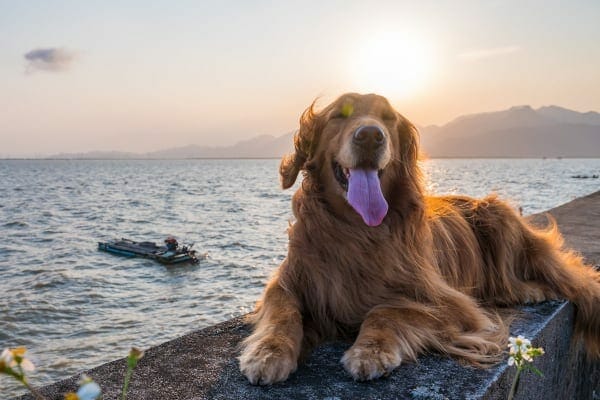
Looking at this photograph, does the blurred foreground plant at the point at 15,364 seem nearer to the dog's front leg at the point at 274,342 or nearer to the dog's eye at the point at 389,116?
the dog's front leg at the point at 274,342

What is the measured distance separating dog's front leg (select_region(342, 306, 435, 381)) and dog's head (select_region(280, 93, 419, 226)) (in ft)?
1.83

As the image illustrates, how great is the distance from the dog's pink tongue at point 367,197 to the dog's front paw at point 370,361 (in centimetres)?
79

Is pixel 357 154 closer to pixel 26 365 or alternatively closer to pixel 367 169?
pixel 367 169

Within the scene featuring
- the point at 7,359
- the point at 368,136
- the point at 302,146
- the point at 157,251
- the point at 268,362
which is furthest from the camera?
the point at 157,251

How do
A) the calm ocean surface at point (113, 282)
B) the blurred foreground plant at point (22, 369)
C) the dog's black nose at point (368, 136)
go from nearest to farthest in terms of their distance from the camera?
the blurred foreground plant at point (22, 369)
the dog's black nose at point (368, 136)
the calm ocean surface at point (113, 282)

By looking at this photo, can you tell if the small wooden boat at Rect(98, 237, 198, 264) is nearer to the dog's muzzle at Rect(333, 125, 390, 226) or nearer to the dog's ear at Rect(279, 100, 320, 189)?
the dog's ear at Rect(279, 100, 320, 189)

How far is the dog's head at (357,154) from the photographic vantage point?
3127 millimetres

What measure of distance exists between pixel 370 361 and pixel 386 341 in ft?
0.70

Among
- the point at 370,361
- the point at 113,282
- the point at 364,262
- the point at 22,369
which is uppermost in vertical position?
the point at 22,369

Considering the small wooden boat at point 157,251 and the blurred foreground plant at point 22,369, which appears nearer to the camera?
the blurred foreground plant at point 22,369

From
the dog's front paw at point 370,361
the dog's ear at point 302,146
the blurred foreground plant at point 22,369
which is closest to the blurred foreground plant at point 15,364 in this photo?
the blurred foreground plant at point 22,369

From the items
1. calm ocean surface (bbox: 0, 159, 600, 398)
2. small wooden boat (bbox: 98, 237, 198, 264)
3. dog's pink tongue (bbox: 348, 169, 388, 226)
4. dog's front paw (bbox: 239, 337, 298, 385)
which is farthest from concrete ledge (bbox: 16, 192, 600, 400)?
small wooden boat (bbox: 98, 237, 198, 264)

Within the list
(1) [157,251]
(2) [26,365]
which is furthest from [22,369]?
(1) [157,251]

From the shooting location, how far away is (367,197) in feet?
10.3
